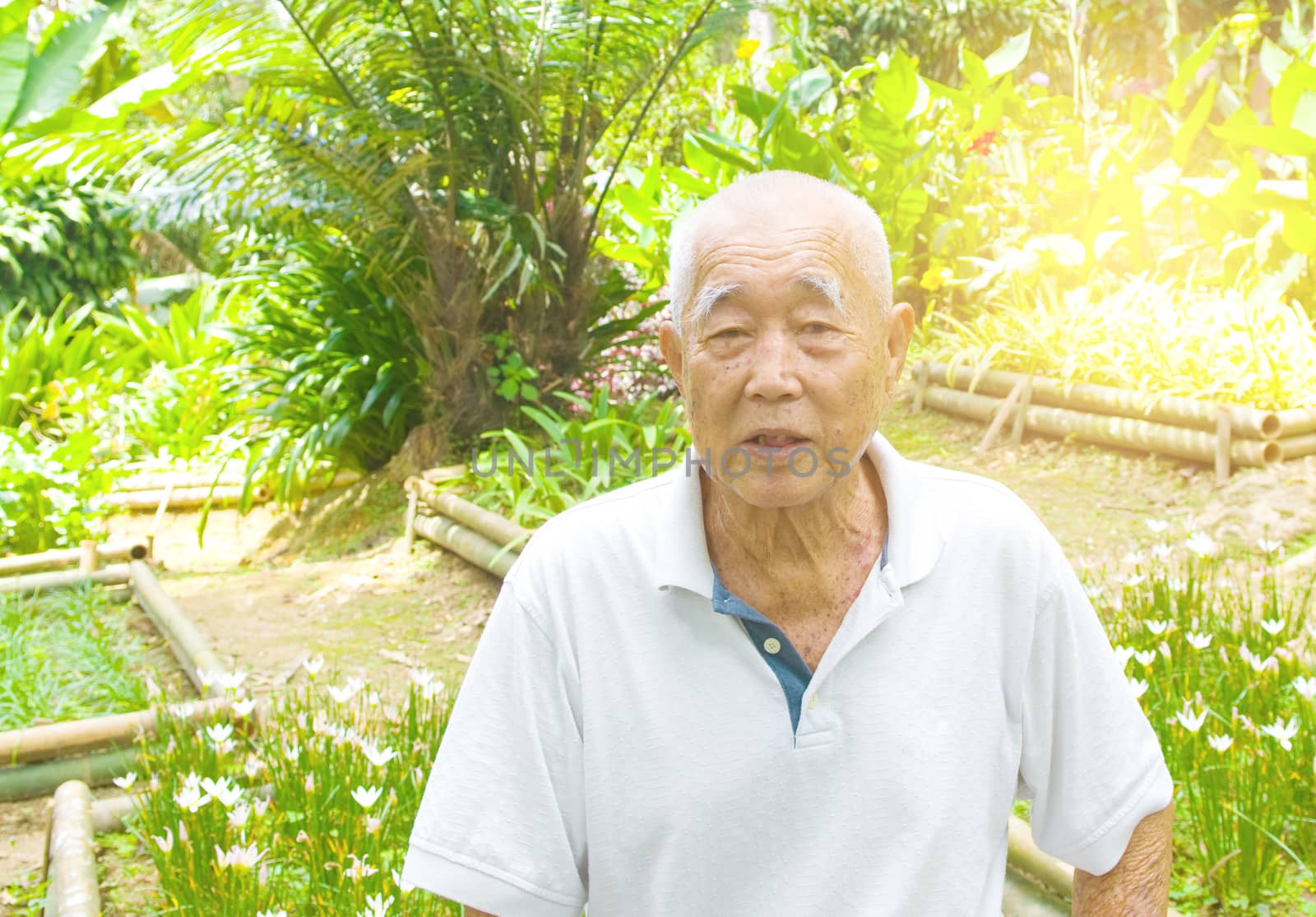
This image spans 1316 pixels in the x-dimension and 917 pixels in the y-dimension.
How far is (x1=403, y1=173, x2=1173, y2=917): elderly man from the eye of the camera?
1353 mm

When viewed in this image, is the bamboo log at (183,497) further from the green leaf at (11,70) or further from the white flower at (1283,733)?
the white flower at (1283,733)

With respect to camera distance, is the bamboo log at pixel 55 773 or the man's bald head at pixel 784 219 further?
the bamboo log at pixel 55 773

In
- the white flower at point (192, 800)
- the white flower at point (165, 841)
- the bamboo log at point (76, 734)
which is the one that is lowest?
the bamboo log at point (76, 734)

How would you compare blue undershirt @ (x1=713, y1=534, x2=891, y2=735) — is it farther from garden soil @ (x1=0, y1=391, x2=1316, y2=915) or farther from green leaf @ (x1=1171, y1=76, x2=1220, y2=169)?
green leaf @ (x1=1171, y1=76, x2=1220, y2=169)

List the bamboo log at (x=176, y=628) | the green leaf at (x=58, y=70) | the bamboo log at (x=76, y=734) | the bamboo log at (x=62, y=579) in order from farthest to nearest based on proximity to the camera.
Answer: the green leaf at (x=58, y=70) → the bamboo log at (x=62, y=579) → the bamboo log at (x=176, y=628) → the bamboo log at (x=76, y=734)

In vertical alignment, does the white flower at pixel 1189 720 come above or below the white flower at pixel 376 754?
above

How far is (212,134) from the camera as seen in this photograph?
540cm

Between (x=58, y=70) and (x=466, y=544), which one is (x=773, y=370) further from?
(x=58, y=70)

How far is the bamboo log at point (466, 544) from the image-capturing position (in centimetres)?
480

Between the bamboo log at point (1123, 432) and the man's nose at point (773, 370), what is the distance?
4.36 metres

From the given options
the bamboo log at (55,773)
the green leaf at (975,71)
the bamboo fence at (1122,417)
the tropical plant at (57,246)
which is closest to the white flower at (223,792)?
the bamboo log at (55,773)

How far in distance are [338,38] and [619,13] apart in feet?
4.40

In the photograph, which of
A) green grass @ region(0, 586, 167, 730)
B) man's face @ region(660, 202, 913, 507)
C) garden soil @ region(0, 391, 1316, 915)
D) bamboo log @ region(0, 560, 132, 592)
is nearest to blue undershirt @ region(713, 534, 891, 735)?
man's face @ region(660, 202, 913, 507)

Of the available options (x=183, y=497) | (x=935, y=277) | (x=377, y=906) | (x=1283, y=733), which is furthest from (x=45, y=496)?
(x=1283, y=733)
